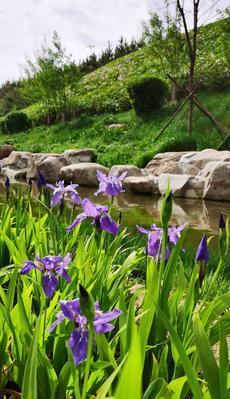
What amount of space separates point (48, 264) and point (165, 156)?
8.82 m

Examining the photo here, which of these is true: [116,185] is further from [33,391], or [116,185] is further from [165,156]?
[165,156]

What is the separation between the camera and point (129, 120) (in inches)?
663

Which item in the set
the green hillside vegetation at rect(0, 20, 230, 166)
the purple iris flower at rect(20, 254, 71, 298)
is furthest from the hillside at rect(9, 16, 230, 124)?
the purple iris flower at rect(20, 254, 71, 298)

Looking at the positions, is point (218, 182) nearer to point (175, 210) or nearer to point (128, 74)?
point (175, 210)

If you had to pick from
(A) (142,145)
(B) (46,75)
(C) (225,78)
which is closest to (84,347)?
(A) (142,145)

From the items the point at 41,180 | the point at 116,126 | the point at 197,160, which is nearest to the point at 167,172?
the point at 197,160

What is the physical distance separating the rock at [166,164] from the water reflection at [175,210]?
108 centimetres

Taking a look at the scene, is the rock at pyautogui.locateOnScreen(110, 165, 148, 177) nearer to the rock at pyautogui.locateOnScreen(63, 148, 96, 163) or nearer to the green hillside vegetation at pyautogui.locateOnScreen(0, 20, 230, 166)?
the green hillside vegetation at pyautogui.locateOnScreen(0, 20, 230, 166)

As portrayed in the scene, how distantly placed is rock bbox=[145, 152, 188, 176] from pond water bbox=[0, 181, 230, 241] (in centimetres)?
108

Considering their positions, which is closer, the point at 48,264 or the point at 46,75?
the point at 48,264

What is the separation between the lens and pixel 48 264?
1.38 metres

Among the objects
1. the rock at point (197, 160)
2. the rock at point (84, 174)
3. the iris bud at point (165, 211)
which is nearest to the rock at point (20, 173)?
the rock at point (84, 174)

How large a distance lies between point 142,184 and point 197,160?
134cm

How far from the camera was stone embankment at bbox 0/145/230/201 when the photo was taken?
7.77 metres
